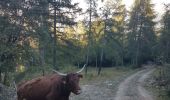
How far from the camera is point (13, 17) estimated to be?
20.2 meters

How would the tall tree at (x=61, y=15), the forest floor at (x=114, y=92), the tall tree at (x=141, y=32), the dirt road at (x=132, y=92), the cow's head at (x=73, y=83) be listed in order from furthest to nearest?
1. the tall tree at (x=141, y=32)
2. the tall tree at (x=61, y=15)
3. the dirt road at (x=132, y=92)
4. the forest floor at (x=114, y=92)
5. the cow's head at (x=73, y=83)

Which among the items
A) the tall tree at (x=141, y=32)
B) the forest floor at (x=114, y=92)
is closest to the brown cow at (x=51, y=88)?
the forest floor at (x=114, y=92)

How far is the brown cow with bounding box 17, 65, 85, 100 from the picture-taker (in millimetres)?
12914

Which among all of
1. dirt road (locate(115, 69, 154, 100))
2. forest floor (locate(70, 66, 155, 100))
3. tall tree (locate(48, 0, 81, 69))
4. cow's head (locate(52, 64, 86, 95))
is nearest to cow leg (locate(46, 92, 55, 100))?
cow's head (locate(52, 64, 86, 95))

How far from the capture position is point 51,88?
1311 centimetres

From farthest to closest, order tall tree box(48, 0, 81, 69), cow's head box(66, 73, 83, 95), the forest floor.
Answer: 1. tall tree box(48, 0, 81, 69)
2. the forest floor
3. cow's head box(66, 73, 83, 95)

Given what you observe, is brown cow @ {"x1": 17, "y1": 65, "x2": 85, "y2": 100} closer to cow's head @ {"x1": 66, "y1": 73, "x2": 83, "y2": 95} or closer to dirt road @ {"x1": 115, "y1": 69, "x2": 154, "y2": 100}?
cow's head @ {"x1": 66, "y1": 73, "x2": 83, "y2": 95}

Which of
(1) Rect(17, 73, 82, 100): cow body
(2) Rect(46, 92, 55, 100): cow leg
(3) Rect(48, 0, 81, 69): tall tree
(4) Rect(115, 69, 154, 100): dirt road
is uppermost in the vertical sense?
(3) Rect(48, 0, 81, 69): tall tree

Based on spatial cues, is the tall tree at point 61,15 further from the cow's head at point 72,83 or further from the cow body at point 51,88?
the cow's head at point 72,83

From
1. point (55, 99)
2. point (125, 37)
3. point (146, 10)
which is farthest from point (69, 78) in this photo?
point (125, 37)

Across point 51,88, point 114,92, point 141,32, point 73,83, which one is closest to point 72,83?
point 73,83

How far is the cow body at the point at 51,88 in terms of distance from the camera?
1291 centimetres

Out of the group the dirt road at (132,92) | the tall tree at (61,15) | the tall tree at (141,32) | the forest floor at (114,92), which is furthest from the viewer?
the tall tree at (141,32)

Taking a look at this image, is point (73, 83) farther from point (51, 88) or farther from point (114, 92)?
point (114, 92)
